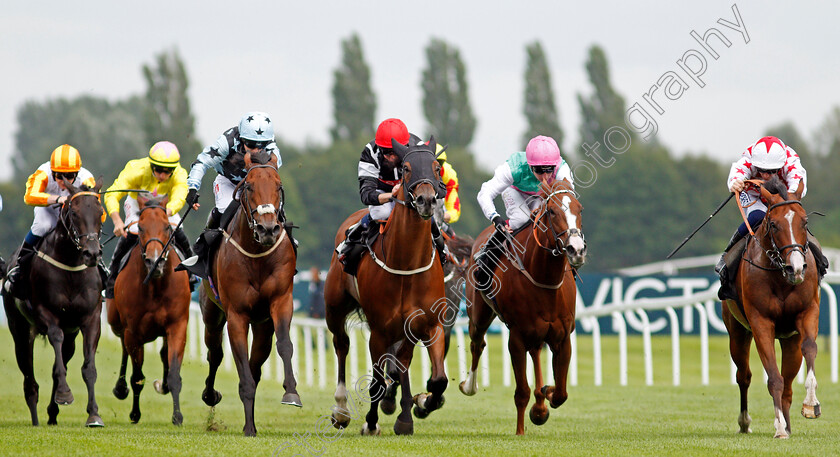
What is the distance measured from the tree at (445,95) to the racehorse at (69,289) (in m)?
48.8

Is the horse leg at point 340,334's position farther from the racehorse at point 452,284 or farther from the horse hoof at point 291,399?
the horse hoof at point 291,399

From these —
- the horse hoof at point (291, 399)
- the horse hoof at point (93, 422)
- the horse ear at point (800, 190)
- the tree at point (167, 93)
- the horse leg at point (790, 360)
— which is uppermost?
the tree at point (167, 93)

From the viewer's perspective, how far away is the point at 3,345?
2166cm

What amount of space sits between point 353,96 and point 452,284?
159 ft

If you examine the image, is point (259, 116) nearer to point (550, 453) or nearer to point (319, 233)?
point (550, 453)

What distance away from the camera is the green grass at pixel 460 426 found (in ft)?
22.5

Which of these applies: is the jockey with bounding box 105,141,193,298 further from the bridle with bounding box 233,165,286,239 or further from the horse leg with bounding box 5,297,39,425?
the bridle with bounding box 233,165,286,239

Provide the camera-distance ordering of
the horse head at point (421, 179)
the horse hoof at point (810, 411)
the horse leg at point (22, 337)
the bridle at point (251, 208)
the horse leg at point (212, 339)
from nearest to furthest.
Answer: the horse head at point (421, 179) < the bridle at point (251, 208) < the horse hoof at point (810, 411) < the horse leg at point (212, 339) < the horse leg at point (22, 337)

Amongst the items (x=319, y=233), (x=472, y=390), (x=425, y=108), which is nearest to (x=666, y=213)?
(x=425, y=108)

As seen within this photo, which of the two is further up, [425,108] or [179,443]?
[425,108]

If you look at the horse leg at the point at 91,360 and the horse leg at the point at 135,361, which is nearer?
the horse leg at the point at 91,360

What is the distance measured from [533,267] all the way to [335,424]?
79.4 inches

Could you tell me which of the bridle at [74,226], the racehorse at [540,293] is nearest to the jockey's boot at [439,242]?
the racehorse at [540,293]

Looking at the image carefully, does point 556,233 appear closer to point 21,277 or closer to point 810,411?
Answer: point 810,411
